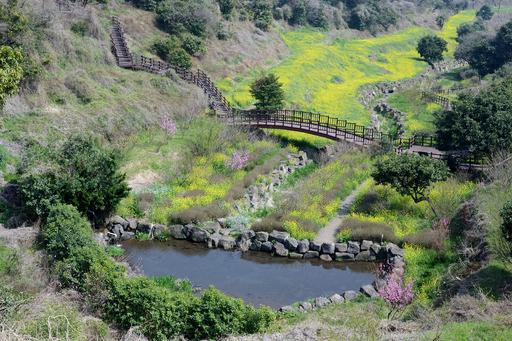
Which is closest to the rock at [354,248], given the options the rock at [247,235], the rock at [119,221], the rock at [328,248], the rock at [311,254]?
the rock at [328,248]

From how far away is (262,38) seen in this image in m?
76.9

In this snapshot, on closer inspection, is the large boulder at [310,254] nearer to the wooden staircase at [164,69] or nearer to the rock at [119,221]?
the rock at [119,221]

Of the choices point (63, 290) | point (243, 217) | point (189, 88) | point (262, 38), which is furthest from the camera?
point (262, 38)

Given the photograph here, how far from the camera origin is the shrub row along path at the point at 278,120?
42.1m

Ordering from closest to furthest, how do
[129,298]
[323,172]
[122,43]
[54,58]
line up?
[129,298] < [323,172] < [54,58] < [122,43]

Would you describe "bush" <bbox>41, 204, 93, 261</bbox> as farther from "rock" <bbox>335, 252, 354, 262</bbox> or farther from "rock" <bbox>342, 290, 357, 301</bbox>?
"rock" <bbox>335, 252, 354, 262</bbox>

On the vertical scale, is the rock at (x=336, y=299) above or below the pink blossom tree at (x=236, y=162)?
below

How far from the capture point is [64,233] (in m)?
22.8

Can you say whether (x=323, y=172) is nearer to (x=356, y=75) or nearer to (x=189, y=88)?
(x=189, y=88)

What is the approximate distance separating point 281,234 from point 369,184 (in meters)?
9.12

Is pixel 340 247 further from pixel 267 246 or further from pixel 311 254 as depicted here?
pixel 267 246

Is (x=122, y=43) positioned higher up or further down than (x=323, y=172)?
higher up

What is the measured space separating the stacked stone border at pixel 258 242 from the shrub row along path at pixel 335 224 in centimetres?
105

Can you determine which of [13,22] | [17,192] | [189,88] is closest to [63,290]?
[17,192]
